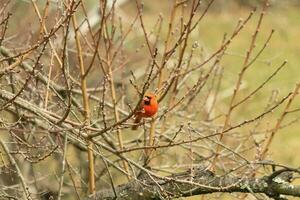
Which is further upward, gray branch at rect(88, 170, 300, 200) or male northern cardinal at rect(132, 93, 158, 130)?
male northern cardinal at rect(132, 93, 158, 130)

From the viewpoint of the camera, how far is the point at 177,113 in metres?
6.89

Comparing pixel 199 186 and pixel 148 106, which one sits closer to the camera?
pixel 148 106

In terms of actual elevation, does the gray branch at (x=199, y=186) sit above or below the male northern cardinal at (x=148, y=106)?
below

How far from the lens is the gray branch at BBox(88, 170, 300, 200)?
4379mm

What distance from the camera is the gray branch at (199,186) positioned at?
14.4 feet

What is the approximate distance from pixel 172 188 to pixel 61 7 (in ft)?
4.65

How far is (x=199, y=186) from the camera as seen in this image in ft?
14.6

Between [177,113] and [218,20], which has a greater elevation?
[218,20]

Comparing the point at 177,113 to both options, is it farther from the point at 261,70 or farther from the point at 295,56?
the point at 295,56

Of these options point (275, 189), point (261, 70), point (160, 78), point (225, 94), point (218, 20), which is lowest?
point (275, 189)

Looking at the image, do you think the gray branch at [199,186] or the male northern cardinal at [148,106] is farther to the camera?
the gray branch at [199,186]

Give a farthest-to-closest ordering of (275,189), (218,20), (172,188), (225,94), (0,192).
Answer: (218,20)
(225,94)
(0,192)
(172,188)
(275,189)

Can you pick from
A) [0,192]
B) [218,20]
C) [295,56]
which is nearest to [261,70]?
[295,56]

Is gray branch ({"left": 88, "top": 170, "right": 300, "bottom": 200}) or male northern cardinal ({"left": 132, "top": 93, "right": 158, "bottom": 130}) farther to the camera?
gray branch ({"left": 88, "top": 170, "right": 300, "bottom": 200})
